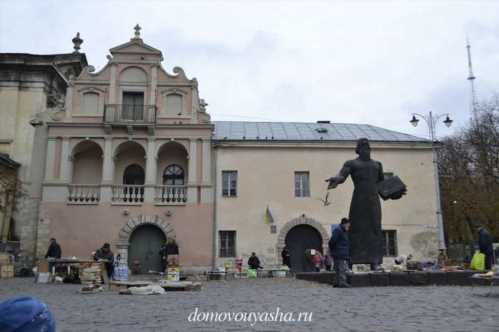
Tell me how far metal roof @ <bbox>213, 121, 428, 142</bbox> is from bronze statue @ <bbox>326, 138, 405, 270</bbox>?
49.4ft

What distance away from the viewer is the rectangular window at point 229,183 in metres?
27.2

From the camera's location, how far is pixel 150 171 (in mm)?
26609

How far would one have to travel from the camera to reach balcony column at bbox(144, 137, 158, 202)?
86.1ft

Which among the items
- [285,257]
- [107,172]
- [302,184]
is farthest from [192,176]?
[285,257]

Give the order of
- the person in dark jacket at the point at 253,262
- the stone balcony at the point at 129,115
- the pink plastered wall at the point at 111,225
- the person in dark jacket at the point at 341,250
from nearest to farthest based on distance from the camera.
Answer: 1. the person in dark jacket at the point at 341,250
2. the person in dark jacket at the point at 253,262
3. the pink plastered wall at the point at 111,225
4. the stone balcony at the point at 129,115

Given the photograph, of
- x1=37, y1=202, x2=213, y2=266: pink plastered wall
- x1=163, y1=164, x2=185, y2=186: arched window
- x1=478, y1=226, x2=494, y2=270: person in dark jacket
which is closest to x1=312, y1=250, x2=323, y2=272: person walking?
x1=37, y1=202, x2=213, y2=266: pink plastered wall

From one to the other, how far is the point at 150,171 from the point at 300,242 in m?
9.17

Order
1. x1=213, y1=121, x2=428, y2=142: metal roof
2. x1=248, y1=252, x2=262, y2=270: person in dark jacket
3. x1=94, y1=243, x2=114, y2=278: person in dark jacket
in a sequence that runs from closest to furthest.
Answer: x1=94, y1=243, x2=114, y2=278: person in dark jacket → x1=248, y1=252, x2=262, y2=270: person in dark jacket → x1=213, y1=121, x2=428, y2=142: metal roof

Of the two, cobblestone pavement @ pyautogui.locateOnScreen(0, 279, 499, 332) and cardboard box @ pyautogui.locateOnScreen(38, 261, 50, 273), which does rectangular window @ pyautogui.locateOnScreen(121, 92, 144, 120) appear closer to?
cardboard box @ pyautogui.locateOnScreen(38, 261, 50, 273)

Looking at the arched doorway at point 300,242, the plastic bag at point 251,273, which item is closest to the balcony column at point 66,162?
the plastic bag at point 251,273

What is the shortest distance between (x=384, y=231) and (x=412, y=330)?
74.3 ft

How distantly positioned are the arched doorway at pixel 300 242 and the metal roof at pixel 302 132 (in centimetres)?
524

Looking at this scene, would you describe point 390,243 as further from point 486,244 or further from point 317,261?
point 486,244

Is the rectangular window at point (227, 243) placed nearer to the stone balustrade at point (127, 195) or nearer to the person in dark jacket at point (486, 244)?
the stone balustrade at point (127, 195)
